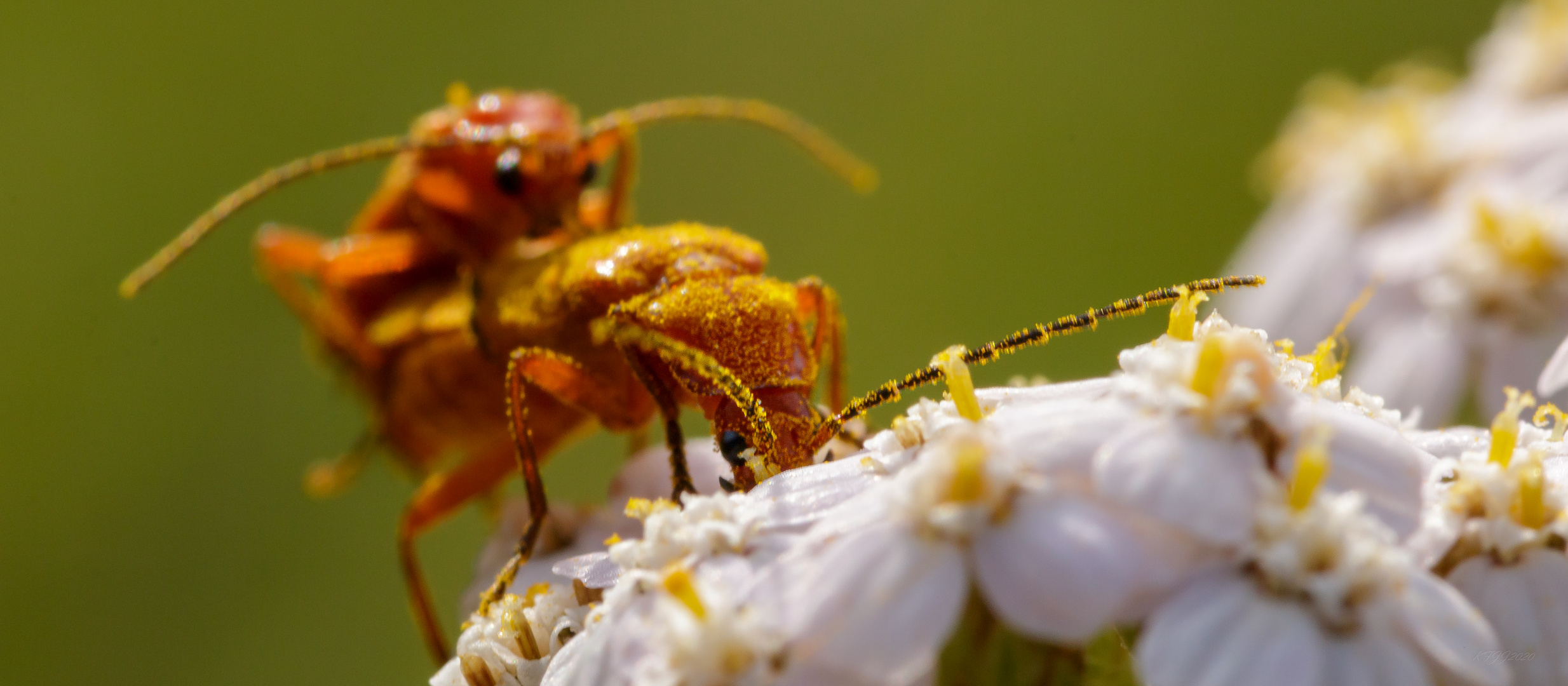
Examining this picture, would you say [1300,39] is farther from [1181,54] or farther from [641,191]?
[641,191]

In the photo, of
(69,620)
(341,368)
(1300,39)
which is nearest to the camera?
(341,368)

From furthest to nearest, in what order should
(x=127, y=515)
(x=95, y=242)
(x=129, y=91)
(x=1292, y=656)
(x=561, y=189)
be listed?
(x=129, y=91) < (x=95, y=242) < (x=127, y=515) < (x=561, y=189) < (x=1292, y=656)

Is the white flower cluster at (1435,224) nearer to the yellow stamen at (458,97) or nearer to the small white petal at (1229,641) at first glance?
the small white petal at (1229,641)

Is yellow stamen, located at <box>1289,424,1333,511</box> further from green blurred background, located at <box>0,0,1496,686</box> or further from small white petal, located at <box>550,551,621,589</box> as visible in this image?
green blurred background, located at <box>0,0,1496,686</box>

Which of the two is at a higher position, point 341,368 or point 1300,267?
point 341,368

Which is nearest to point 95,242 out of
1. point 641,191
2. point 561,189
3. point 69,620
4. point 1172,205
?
point 69,620

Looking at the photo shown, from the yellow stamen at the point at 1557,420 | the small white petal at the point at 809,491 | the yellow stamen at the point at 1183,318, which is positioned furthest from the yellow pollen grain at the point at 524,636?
the yellow stamen at the point at 1557,420

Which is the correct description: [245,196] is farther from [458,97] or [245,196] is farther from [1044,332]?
[1044,332]

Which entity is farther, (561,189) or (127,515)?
(127,515)
